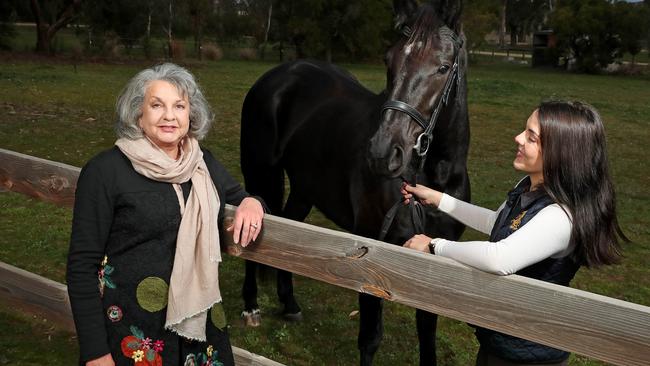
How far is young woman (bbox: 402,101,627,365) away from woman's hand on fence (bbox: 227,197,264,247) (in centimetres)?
69

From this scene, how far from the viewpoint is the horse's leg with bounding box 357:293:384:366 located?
146 inches

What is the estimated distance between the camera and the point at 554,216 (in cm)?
196

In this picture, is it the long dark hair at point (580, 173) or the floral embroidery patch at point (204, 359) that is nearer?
the long dark hair at point (580, 173)

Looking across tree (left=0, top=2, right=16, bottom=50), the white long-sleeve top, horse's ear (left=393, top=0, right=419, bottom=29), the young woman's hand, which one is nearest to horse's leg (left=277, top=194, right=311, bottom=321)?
the young woman's hand

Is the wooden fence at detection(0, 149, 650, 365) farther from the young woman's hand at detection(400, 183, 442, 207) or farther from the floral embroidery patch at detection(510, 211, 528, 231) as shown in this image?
the young woman's hand at detection(400, 183, 442, 207)

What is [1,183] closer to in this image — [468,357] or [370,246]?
[370,246]

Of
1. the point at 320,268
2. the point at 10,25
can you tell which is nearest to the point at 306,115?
the point at 320,268

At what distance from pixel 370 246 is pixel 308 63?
3.79m

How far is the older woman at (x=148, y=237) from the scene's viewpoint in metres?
2.13

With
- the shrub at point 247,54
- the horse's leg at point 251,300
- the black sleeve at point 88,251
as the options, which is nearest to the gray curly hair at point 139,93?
the black sleeve at point 88,251

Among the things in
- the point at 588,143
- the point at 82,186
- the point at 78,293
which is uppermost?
the point at 588,143

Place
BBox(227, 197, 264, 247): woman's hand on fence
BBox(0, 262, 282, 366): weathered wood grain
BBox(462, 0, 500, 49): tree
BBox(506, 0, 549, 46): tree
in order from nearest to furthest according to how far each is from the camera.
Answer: BBox(227, 197, 264, 247): woman's hand on fence
BBox(0, 262, 282, 366): weathered wood grain
BBox(462, 0, 500, 49): tree
BBox(506, 0, 549, 46): tree

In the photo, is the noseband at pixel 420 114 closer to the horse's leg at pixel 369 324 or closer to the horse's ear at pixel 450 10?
the horse's ear at pixel 450 10

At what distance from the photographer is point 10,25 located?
104 feet
